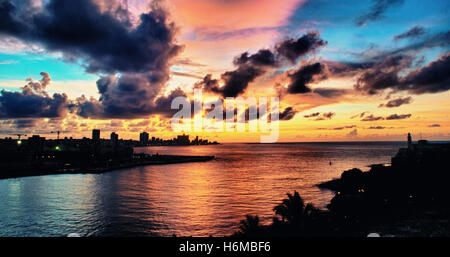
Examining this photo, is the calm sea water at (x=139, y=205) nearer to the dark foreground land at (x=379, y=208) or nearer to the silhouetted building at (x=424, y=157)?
the dark foreground land at (x=379, y=208)

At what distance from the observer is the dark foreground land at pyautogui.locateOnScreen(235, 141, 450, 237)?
95.9 feet

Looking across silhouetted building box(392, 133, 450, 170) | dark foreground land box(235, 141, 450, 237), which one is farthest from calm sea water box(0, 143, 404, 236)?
silhouetted building box(392, 133, 450, 170)

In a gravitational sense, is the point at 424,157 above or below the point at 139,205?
above

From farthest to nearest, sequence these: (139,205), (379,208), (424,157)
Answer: (424,157), (139,205), (379,208)

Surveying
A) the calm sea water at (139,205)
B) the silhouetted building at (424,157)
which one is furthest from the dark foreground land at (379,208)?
the calm sea water at (139,205)

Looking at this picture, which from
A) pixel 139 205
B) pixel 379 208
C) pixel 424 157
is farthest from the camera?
pixel 424 157

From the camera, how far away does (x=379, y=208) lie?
196 ft

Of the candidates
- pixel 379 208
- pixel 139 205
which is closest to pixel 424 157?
pixel 379 208

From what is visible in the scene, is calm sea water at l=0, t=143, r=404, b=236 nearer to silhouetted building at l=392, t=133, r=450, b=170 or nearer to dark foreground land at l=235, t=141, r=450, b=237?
dark foreground land at l=235, t=141, r=450, b=237

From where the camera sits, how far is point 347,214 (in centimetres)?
5416

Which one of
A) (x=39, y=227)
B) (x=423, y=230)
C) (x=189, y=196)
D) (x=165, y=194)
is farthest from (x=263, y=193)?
(x=39, y=227)

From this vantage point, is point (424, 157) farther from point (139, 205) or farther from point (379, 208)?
point (139, 205)
